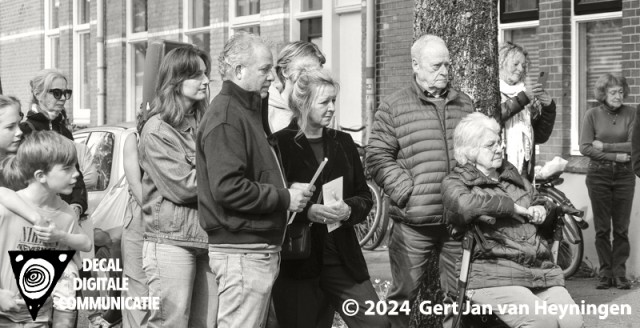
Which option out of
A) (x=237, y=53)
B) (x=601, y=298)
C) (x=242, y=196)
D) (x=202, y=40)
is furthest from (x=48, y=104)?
(x=202, y=40)

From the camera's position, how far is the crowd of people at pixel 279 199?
17.1 feet

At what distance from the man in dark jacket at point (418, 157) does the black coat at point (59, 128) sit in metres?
1.97

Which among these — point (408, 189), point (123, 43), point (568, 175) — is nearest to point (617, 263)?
point (568, 175)

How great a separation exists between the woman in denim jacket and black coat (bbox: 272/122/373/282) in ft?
1.62

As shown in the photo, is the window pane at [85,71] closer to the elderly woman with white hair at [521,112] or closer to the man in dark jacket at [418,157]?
the elderly woman with white hair at [521,112]

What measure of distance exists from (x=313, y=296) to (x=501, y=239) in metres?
1.05

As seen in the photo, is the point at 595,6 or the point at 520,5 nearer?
the point at 595,6

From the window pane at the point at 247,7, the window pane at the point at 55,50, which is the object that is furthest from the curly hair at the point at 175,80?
the window pane at the point at 55,50

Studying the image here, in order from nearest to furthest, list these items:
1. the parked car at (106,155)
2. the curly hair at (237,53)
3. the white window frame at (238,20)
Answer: the curly hair at (237,53)
the parked car at (106,155)
the white window frame at (238,20)

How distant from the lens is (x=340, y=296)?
583 cm

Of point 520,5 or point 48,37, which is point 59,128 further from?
point 48,37

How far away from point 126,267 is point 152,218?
100cm

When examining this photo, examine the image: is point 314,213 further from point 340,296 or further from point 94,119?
point 94,119

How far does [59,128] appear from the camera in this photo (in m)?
7.58
